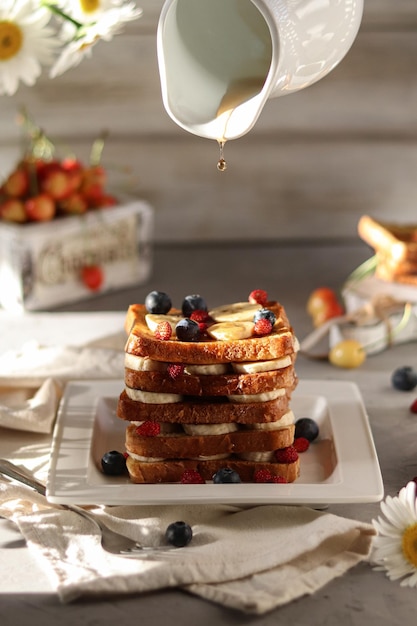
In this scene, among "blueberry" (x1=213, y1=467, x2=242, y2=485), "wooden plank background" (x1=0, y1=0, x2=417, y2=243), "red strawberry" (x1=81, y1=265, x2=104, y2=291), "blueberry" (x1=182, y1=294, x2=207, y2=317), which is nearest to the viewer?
"blueberry" (x1=213, y1=467, x2=242, y2=485)

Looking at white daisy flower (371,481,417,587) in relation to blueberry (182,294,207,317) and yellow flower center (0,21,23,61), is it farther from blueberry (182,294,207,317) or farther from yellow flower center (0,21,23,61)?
yellow flower center (0,21,23,61)

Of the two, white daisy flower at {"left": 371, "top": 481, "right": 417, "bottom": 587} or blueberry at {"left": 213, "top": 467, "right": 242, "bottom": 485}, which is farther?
blueberry at {"left": 213, "top": 467, "right": 242, "bottom": 485}

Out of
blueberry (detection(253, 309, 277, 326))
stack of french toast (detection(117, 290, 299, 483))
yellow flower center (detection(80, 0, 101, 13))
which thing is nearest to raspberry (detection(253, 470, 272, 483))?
stack of french toast (detection(117, 290, 299, 483))

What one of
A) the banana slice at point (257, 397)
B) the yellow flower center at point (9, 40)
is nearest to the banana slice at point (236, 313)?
the banana slice at point (257, 397)

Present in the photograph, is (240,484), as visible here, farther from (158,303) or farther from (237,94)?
(237,94)

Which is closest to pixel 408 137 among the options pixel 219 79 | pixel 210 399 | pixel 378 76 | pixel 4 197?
pixel 378 76

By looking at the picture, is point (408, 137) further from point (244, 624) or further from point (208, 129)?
point (244, 624)
